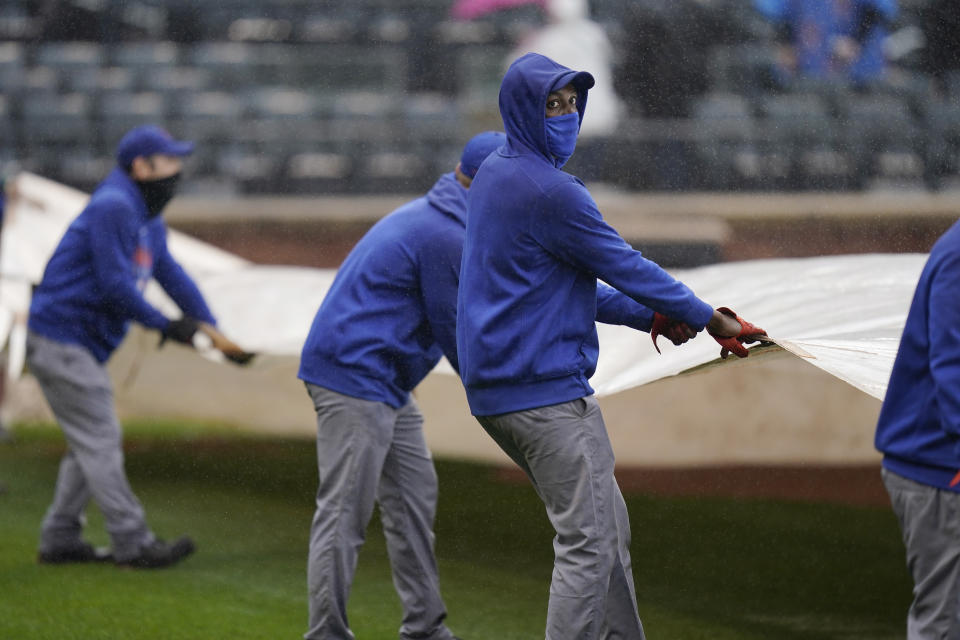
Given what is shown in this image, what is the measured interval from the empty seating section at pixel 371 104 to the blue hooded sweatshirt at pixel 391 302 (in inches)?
267

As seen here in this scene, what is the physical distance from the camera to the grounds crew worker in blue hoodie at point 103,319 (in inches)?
176

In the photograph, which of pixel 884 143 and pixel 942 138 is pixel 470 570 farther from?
pixel 942 138

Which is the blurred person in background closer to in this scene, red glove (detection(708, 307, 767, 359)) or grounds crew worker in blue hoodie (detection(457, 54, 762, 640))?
red glove (detection(708, 307, 767, 359))

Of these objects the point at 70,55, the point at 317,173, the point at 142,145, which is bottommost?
the point at 317,173

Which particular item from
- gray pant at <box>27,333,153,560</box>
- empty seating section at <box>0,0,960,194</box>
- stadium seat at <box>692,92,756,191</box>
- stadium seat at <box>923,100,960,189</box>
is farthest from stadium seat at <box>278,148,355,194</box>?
gray pant at <box>27,333,153,560</box>

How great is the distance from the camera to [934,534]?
2.49m

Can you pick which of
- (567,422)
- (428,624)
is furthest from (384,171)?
(567,422)

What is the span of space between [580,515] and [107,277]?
7.88ft

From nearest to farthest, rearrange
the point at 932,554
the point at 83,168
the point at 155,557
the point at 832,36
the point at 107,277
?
the point at 932,554 → the point at 107,277 → the point at 155,557 → the point at 83,168 → the point at 832,36

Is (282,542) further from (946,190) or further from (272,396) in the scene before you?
(946,190)

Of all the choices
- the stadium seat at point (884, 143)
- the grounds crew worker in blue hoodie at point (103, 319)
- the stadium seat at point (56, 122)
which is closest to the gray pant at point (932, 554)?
the grounds crew worker in blue hoodie at point (103, 319)

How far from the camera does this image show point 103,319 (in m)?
4.66

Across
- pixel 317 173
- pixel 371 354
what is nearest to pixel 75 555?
pixel 371 354

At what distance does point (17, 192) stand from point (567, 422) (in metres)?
5.29
